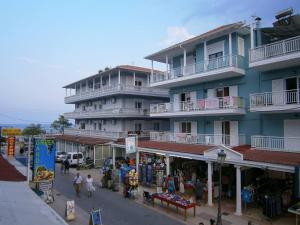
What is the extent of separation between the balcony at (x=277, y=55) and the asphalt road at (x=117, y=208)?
11203 millimetres

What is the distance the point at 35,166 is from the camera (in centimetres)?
1441

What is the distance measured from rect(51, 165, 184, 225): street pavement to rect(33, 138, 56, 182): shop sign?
2.53m

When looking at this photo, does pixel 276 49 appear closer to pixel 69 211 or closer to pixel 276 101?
pixel 276 101

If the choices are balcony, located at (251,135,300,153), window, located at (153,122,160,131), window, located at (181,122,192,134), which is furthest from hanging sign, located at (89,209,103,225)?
window, located at (153,122,160,131)

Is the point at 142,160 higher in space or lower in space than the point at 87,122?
lower

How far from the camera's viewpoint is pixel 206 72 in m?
22.1

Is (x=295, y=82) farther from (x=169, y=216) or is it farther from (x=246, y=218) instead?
(x=169, y=216)

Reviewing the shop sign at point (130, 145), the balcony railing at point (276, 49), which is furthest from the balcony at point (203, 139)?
the balcony railing at point (276, 49)

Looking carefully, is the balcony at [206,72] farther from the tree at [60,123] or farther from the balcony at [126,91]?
the tree at [60,123]

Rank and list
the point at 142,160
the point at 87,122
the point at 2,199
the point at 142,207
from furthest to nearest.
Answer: the point at 87,122, the point at 142,160, the point at 142,207, the point at 2,199

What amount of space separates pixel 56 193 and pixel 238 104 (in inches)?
582

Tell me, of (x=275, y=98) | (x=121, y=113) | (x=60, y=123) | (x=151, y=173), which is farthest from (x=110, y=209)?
(x=60, y=123)

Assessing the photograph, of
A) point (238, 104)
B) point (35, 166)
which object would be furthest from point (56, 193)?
point (238, 104)

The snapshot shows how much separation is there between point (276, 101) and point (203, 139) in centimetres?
715
